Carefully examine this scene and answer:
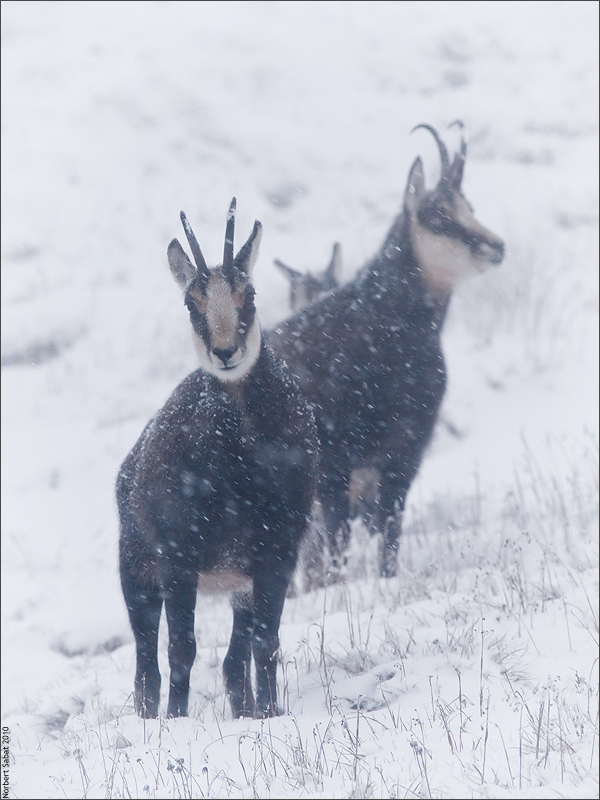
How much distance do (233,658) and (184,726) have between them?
1.93ft

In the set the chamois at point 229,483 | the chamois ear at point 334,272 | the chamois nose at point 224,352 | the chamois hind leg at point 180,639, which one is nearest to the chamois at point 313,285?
the chamois ear at point 334,272

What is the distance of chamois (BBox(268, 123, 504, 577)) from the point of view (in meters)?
6.06

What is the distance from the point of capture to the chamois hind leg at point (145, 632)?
14.1ft

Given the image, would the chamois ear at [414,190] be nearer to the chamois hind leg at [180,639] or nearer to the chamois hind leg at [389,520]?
the chamois hind leg at [389,520]

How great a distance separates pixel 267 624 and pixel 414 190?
4.02 m

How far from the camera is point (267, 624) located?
13.2 ft

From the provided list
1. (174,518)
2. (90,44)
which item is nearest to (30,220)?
(90,44)

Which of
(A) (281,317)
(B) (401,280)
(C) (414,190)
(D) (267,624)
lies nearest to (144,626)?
(D) (267,624)

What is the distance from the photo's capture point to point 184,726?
3623mm

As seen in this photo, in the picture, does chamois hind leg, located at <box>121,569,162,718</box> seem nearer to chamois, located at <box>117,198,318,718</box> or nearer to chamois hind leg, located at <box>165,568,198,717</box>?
A: chamois, located at <box>117,198,318,718</box>

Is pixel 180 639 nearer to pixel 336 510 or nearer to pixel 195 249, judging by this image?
pixel 195 249

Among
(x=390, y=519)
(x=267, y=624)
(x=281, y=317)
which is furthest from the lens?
(x=281, y=317)

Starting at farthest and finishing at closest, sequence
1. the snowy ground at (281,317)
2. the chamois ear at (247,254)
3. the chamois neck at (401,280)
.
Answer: the chamois neck at (401,280) → the chamois ear at (247,254) → the snowy ground at (281,317)

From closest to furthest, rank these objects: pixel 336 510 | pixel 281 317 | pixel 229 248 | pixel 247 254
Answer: pixel 229 248, pixel 247 254, pixel 336 510, pixel 281 317
